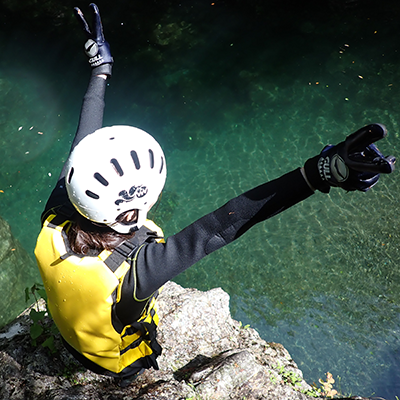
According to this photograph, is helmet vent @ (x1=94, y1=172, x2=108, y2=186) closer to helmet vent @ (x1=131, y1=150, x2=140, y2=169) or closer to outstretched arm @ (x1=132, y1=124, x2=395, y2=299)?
helmet vent @ (x1=131, y1=150, x2=140, y2=169)

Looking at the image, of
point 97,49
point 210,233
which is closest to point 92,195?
point 210,233

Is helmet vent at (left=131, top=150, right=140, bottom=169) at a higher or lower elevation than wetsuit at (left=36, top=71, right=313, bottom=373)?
higher

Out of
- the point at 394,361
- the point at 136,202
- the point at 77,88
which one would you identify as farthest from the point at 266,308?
the point at 77,88

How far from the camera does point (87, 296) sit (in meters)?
1.92

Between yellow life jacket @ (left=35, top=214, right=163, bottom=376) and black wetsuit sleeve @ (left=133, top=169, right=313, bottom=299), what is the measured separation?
0.48 ft

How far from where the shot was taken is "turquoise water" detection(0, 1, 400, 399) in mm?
4875

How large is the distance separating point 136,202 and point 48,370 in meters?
1.78

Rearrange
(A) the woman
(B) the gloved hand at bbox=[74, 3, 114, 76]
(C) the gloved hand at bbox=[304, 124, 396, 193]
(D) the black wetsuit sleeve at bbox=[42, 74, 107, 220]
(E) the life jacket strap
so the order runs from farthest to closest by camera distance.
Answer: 1. (B) the gloved hand at bbox=[74, 3, 114, 76]
2. (D) the black wetsuit sleeve at bbox=[42, 74, 107, 220]
3. (E) the life jacket strap
4. (A) the woman
5. (C) the gloved hand at bbox=[304, 124, 396, 193]

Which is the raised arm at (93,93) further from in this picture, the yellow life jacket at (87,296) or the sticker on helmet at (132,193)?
the sticker on helmet at (132,193)

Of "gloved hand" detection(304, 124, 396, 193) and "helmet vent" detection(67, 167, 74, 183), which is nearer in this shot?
"gloved hand" detection(304, 124, 396, 193)

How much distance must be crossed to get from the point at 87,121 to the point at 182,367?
2153 mm

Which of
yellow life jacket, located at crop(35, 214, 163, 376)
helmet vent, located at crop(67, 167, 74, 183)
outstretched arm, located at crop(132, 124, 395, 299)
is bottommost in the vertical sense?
yellow life jacket, located at crop(35, 214, 163, 376)

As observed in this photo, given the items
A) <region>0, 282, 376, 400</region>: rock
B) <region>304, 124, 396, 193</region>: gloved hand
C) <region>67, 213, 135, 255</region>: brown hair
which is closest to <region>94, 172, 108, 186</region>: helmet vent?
<region>67, 213, 135, 255</region>: brown hair

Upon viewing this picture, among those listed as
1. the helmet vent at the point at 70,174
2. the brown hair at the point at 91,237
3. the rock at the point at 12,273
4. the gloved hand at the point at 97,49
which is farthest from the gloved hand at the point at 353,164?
the rock at the point at 12,273
